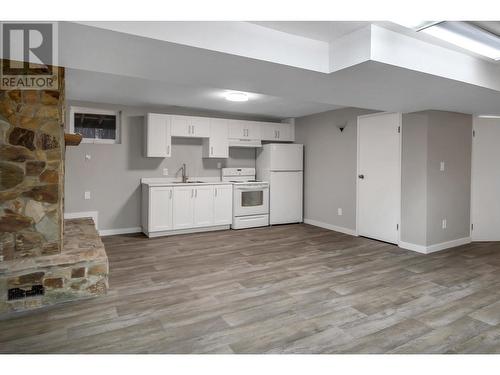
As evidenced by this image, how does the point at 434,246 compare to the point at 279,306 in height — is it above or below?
above

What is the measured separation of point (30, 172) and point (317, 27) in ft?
8.50

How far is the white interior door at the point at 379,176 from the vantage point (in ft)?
15.9

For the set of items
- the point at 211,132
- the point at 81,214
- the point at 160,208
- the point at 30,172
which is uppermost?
the point at 211,132

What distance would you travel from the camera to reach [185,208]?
216 inches

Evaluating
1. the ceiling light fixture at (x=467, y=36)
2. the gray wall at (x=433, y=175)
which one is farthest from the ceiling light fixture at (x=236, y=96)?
the ceiling light fixture at (x=467, y=36)

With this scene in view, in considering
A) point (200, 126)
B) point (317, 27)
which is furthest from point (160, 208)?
point (317, 27)

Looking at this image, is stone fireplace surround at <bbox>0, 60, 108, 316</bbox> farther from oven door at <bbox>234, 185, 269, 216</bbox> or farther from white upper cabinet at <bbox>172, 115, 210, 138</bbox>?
oven door at <bbox>234, 185, 269, 216</bbox>

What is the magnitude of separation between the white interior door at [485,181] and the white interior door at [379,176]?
1296mm

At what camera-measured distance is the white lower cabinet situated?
523 cm

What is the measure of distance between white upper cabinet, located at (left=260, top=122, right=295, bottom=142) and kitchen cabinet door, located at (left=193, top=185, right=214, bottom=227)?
1.64 metres

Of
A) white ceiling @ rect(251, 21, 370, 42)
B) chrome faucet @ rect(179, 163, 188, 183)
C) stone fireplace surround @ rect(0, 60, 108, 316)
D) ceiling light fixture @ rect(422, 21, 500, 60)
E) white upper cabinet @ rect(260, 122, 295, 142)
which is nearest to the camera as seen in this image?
ceiling light fixture @ rect(422, 21, 500, 60)

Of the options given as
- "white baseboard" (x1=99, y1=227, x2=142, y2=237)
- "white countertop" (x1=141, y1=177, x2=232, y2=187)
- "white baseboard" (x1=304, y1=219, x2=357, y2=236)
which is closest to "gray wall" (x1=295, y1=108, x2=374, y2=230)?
"white baseboard" (x1=304, y1=219, x2=357, y2=236)

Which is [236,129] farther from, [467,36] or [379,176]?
[467,36]
